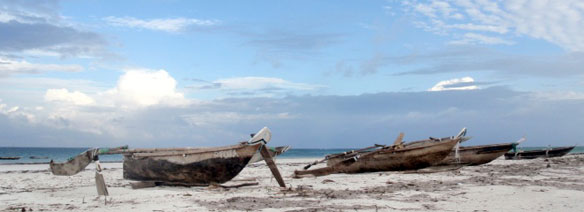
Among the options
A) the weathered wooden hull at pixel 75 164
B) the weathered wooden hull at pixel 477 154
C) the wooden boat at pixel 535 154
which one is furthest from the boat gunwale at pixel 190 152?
the wooden boat at pixel 535 154

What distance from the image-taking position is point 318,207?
8.35 meters

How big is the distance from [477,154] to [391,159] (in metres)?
5.16

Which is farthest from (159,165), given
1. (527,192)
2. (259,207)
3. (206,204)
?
(527,192)

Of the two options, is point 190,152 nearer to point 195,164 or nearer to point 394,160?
point 195,164

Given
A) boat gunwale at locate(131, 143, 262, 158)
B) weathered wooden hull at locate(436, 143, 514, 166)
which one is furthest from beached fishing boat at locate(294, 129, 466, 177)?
boat gunwale at locate(131, 143, 262, 158)

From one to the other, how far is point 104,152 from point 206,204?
4913mm

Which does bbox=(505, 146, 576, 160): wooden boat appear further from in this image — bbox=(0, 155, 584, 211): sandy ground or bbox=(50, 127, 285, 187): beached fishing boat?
bbox=(50, 127, 285, 187): beached fishing boat

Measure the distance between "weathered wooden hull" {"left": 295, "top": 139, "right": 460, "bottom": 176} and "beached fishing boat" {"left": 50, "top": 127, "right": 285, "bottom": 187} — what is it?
14.6 feet

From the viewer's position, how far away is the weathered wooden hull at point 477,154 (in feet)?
60.7

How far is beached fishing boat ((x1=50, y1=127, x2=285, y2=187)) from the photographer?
11.4m

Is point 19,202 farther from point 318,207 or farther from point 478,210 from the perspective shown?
point 478,210

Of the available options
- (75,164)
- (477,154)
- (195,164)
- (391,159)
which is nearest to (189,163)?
(195,164)

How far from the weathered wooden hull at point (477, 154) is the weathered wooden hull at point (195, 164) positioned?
10013 mm

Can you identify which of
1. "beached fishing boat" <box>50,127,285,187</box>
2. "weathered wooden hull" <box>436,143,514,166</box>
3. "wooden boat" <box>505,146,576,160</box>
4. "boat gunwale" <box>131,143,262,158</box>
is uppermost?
"boat gunwale" <box>131,143,262,158</box>
